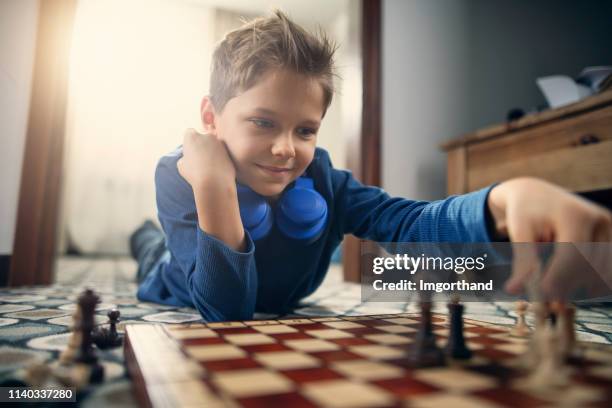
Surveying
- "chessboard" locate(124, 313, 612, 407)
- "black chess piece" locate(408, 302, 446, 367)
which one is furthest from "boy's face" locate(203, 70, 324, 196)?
"black chess piece" locate(408, 302, 446, 367)

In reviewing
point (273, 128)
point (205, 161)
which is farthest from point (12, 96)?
point (273, 128)

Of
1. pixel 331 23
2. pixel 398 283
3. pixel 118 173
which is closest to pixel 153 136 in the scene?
pixel 118 173

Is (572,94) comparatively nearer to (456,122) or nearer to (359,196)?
(456,122)

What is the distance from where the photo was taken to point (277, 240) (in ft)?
3.56

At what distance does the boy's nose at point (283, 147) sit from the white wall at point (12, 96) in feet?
4.66

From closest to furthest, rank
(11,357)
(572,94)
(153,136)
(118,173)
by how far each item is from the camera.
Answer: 1. (11,357)
2. (572,94)
3. (153,136)
4. (118,173)

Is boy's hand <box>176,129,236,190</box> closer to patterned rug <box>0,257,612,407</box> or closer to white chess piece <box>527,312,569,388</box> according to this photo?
patterned rug <box>0,257,612,407</box>

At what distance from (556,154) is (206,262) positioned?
132cm

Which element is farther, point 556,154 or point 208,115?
point 556,154

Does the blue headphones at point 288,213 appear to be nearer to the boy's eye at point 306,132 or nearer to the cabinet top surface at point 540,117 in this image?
the boy's eye at point 306,132

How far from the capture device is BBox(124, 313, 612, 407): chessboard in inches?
13.9

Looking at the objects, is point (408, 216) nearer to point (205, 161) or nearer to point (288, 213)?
point (288, 213)

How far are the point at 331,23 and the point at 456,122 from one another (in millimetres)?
1970

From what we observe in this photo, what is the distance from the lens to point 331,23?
3795 millimetres
